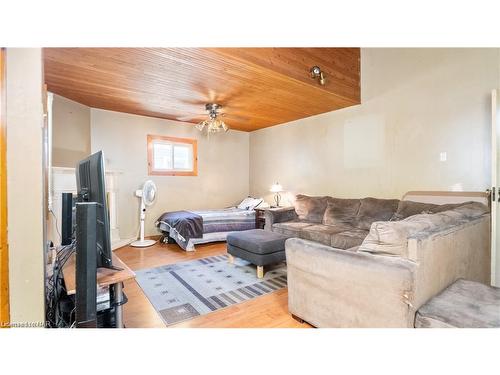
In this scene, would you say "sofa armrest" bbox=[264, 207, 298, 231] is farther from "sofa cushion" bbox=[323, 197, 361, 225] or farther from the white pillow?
the white pillow

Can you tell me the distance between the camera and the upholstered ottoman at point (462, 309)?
120 centimetres

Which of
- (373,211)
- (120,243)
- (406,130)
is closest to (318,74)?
(406,130)

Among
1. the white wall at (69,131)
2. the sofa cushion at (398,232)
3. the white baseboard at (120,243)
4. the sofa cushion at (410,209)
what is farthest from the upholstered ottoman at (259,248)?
the white wall at (69,131)

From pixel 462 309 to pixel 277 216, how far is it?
2.87 m

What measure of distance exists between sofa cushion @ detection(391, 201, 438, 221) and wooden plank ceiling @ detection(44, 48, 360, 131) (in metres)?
1.80

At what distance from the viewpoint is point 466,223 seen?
6.01 feet

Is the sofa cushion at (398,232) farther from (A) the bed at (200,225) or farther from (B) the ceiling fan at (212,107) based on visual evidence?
(A) the bed at (200,225)

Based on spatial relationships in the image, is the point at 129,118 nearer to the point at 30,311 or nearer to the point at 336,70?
the point at 336,70

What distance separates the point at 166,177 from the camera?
16.4 ft

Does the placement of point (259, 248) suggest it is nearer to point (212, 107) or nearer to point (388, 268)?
point (388, 268)

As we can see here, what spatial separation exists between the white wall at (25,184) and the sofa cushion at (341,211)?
3.50m

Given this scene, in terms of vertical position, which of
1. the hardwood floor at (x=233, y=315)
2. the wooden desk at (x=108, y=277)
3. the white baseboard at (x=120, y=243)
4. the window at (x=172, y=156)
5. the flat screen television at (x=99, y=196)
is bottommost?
the hardwood floor at (x=233, y=315)
